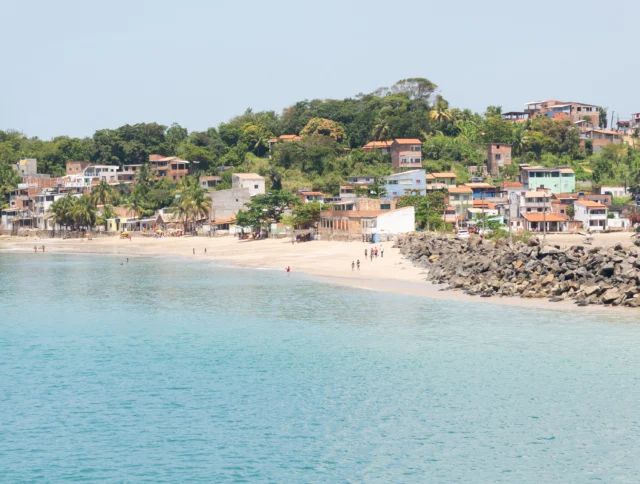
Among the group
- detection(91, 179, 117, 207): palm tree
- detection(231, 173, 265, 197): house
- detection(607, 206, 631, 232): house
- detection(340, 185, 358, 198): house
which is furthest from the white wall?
detection(91, 179, 117, 207): palm tree

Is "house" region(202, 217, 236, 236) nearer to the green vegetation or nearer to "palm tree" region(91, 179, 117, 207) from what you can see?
the green vegetation

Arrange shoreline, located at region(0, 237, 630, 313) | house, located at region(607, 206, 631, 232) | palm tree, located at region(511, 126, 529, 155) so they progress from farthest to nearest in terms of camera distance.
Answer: palm tree, located at region(511, 126, 529, 155)
house, located at region(607, 206, 631, 232)
shoreline, located at region(0, 237, 630, 313)

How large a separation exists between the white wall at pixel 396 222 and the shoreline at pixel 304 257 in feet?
9.60

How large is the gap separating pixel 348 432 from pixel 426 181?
83665mm

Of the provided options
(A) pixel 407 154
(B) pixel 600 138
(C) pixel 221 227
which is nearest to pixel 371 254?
(C) pixel 221 227

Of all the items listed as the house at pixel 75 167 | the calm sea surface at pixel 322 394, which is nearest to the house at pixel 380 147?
the house at pixel 75 167

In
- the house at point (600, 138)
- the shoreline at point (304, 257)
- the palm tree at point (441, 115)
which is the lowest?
the shoreline at point (304, 257)

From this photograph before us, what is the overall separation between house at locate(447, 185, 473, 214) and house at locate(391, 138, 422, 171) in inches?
620

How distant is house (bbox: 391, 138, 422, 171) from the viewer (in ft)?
372

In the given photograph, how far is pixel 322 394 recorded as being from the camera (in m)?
26.1

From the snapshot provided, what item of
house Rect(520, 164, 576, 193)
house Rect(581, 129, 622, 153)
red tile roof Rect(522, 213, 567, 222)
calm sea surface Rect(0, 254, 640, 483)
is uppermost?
house Rect(581, 129, 622, 153)

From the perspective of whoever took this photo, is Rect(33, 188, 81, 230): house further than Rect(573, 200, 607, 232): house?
Yes

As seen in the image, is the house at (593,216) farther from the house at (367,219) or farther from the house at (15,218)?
the house at (15,218)

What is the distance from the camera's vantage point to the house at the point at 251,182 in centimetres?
11181
